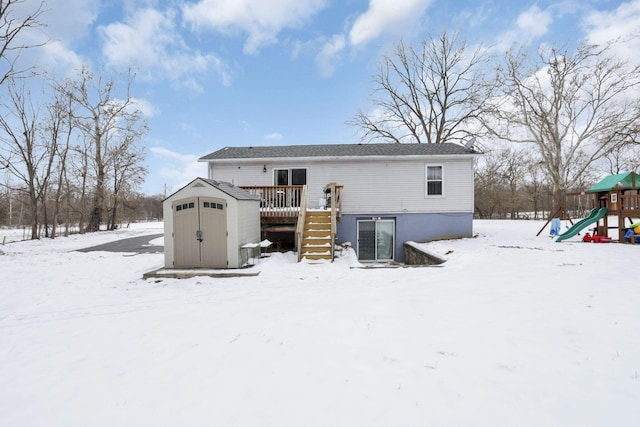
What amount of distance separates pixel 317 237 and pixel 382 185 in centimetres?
477

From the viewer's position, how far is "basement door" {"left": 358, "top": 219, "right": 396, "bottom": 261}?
41.2 ft

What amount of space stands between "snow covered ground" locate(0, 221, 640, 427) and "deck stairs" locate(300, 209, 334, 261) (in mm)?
2481

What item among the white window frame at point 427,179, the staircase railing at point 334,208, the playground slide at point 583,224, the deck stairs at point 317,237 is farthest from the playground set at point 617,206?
the deck stairs at point 317,237

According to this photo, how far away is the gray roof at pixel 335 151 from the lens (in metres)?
12.4

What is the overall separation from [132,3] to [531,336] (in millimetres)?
16928

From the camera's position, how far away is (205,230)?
7.78m

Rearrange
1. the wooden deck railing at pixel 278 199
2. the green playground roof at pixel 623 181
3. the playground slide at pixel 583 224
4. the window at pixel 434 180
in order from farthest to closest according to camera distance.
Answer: the window at pixel 434 180 → the wooden deck railing at pixel 278 199 → the playground slide at pixel 583 224 → the green playground roof at pixel 623 181

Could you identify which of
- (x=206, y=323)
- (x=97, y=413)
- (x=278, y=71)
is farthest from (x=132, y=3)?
(x=97, y=413)

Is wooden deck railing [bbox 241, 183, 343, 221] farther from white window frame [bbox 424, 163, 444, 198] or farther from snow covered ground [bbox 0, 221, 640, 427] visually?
snow covered ground [bbox 0, 221, 640, 427]

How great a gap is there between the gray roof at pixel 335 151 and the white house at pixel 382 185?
49mm

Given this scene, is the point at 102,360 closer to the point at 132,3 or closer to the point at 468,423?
the point at 468,423

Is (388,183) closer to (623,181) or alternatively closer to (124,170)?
(623,181)

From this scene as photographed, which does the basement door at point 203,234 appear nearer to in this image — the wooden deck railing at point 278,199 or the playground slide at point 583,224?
the wooden deck railing at point 278,199

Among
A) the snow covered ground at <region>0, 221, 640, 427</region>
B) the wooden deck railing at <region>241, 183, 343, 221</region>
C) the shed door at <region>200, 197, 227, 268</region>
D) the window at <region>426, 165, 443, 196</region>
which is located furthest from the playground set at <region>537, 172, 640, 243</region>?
the shed door at <region>200, 197, 227, 268</region>
